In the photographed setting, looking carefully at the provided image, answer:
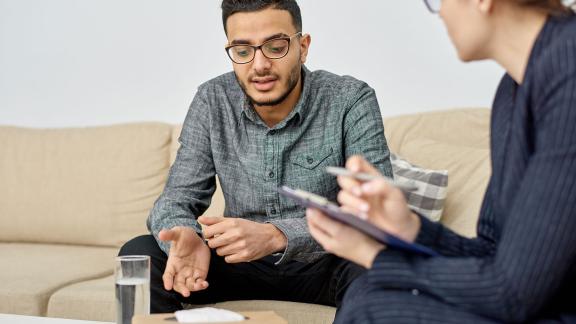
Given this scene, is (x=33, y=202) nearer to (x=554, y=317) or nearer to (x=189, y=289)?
(x=189, y=289)

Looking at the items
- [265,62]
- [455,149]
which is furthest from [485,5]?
[455,149]

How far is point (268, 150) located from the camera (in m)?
2.00

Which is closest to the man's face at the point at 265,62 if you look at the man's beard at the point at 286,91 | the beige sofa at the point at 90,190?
the man's beard at the point at 286,91

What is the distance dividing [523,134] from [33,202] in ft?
7.16

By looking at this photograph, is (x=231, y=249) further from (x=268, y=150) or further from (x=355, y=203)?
(x=355, y=203)

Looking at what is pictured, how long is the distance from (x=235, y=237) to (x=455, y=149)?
949 mm

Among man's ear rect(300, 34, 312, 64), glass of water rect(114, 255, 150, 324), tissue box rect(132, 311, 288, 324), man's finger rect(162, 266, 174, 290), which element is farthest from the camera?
man's ear rect(300, 34, 312, 64)

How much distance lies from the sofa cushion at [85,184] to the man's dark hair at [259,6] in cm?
94

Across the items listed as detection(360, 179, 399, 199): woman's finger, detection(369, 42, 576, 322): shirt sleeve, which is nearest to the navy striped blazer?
detection(369, 42, 576, 322): shirt sleeve

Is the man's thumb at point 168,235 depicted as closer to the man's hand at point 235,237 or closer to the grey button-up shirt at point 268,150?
the man's hand at point 235,237

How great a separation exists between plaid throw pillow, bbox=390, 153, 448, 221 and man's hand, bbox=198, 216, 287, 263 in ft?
1.92

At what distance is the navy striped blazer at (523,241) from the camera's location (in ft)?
3.19

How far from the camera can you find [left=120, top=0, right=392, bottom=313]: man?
1917 mm

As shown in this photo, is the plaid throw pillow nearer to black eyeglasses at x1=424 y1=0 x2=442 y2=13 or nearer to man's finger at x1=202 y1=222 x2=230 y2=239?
man's finger at x1=202 y1=222 x2=230 y2=239
